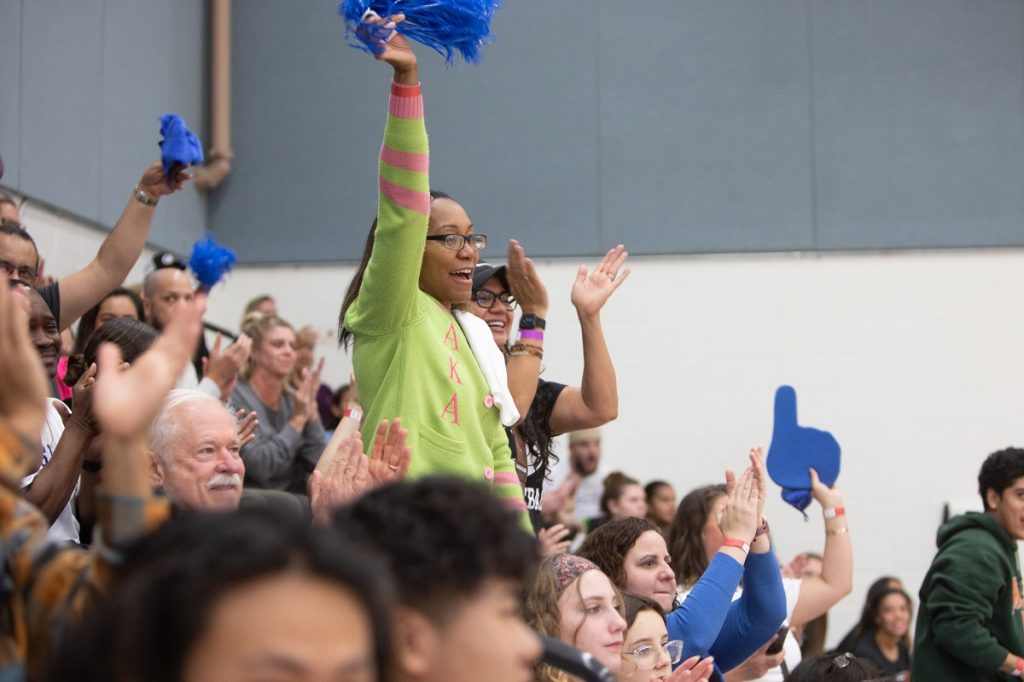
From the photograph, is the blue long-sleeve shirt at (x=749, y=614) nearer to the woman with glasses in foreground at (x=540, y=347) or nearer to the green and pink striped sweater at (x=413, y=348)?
the woman with glasses in foreground at (x=540, y=347)

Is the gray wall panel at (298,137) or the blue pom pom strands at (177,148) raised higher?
the gray wall panel at (298,137)

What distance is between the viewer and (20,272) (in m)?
3.32

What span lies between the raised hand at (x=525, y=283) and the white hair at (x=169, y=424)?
3.07 ft

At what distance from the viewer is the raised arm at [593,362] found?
319 centimetres

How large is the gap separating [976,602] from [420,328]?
2.44m

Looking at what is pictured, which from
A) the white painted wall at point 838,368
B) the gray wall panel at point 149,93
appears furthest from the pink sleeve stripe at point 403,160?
the white painted wall at point 838,368

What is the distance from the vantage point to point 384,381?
2439 millimetres

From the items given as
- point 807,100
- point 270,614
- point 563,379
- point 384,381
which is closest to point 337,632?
point 270,614

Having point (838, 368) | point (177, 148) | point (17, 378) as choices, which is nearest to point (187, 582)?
point (17, 378)

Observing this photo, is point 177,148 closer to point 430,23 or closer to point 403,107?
point 430,23

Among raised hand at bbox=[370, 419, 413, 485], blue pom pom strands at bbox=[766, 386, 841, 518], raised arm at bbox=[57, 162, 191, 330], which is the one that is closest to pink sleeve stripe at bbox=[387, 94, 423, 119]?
raised hand at bbox=[370, 419, 413, 485]

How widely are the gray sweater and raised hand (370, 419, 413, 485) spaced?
8.53ft

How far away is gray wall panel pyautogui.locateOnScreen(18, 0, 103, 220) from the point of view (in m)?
5.79

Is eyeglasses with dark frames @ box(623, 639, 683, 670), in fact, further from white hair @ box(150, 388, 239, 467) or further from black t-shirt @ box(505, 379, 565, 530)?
white hair @ box(150, 388, 239, 467)
